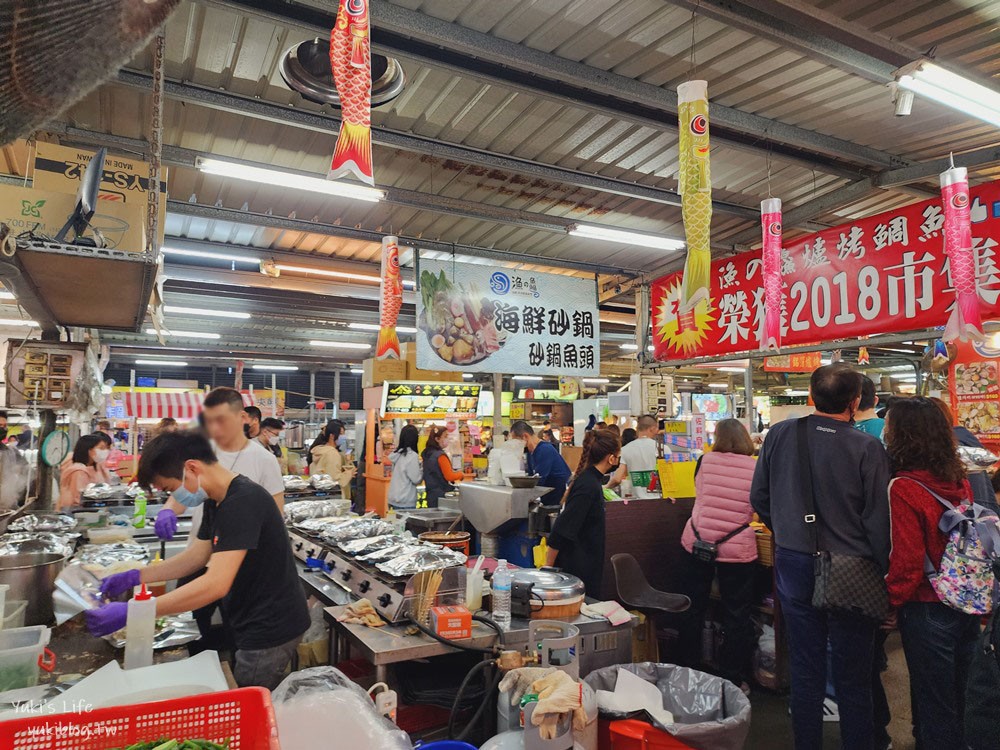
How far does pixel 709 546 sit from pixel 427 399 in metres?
6.97

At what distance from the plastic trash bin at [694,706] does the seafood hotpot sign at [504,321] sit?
13.7ft

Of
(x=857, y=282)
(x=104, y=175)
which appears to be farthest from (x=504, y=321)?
(x=104, y=175)

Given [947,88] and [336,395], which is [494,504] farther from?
[947,88]

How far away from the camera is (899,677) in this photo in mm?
3943

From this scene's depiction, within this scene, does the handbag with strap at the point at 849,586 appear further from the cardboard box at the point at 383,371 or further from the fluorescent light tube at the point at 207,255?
the cardboard box at the point at 383,371

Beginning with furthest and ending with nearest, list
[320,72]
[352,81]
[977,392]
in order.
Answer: [977,392] → [320,72] → [352,81]

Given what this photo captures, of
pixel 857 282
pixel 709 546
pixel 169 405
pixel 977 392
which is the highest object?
pixel 857 282

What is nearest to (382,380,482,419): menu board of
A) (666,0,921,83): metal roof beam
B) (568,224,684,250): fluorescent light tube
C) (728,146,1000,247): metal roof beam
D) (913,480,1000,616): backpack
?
(568,224,684,250): fluorescent light tube

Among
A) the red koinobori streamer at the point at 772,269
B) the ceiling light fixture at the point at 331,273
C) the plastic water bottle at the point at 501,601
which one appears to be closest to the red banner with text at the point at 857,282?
the red koinobori streamer at the point at 772,269

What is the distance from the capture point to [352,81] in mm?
2963

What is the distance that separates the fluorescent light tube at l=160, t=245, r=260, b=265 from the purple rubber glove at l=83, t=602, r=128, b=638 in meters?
5.53

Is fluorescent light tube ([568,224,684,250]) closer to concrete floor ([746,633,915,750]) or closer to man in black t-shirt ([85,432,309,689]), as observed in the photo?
concrete floor ([746,633,915,750])

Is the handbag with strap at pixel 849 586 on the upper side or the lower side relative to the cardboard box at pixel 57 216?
lower

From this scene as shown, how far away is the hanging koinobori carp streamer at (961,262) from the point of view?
4.25 metres
